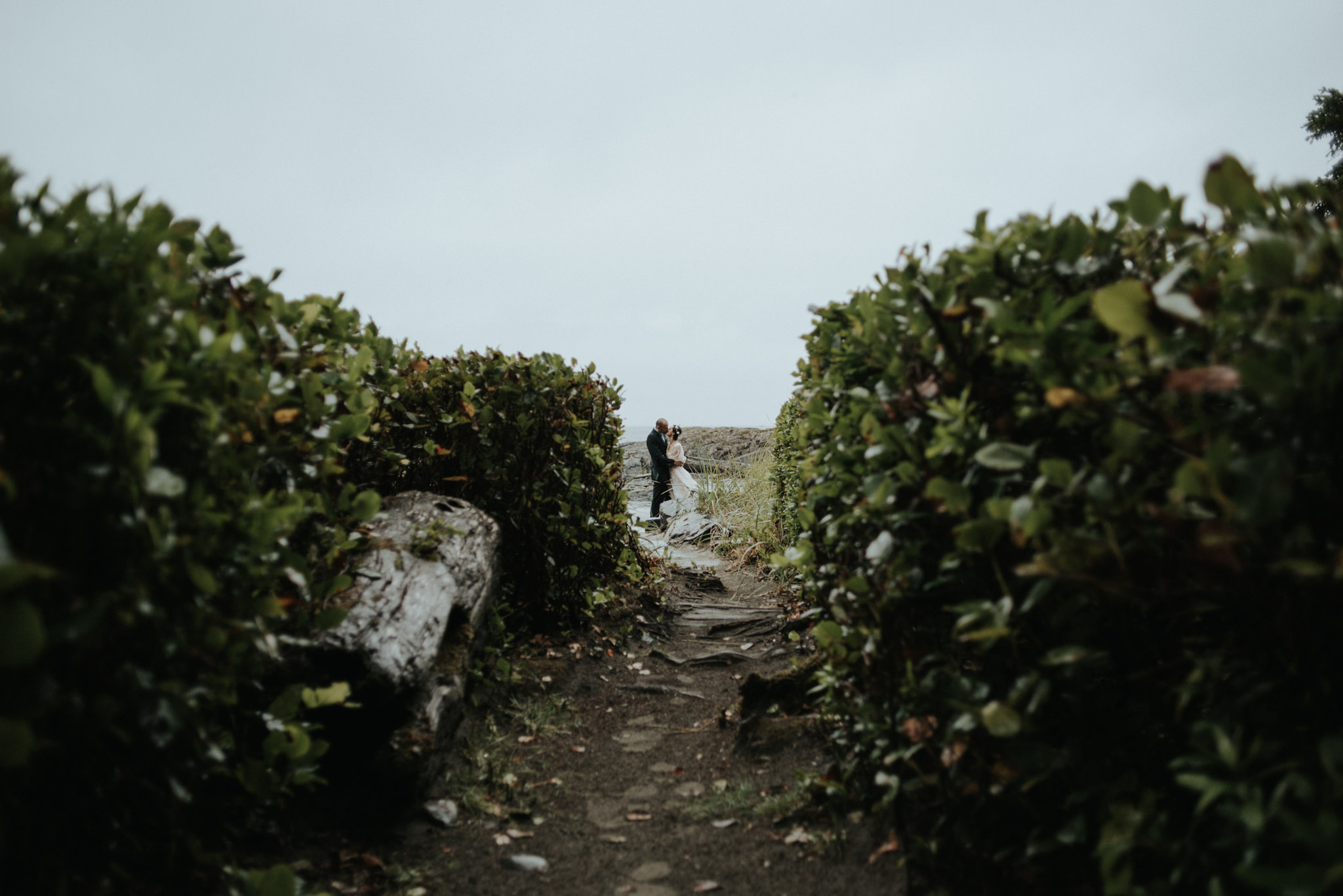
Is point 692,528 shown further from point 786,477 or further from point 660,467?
point 786,477

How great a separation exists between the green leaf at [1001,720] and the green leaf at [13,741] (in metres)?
1.71

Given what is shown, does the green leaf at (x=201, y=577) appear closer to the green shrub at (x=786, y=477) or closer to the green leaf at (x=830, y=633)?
the green leaf at (x=830, y=633)

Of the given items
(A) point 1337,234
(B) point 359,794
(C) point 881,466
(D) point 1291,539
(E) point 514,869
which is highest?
(A) point 1337,234

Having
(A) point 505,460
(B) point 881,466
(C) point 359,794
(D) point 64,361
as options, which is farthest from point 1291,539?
(A) point 505,460

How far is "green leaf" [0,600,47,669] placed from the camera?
1022 mm

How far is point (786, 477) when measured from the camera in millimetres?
7324

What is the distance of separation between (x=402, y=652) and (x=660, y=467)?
31.7 feet

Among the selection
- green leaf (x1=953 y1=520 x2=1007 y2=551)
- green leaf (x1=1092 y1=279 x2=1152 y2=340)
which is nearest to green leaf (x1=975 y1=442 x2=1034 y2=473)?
green leaf (x1=953 y1=520 x2=1007 y2=551)

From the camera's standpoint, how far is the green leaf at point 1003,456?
1.53 metres

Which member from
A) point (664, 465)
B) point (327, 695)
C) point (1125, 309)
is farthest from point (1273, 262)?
point (664, 465)

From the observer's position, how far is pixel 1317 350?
1041 mm

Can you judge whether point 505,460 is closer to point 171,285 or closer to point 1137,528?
point 171,285

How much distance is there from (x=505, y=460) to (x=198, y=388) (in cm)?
327

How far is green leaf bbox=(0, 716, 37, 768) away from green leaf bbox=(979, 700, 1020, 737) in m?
1.71
